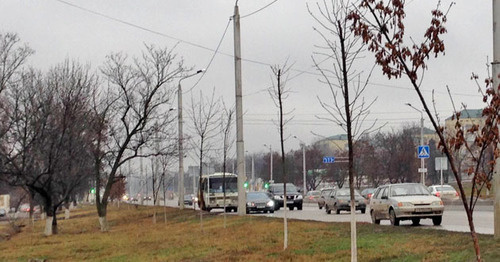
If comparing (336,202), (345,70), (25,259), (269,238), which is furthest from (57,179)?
(345,70)

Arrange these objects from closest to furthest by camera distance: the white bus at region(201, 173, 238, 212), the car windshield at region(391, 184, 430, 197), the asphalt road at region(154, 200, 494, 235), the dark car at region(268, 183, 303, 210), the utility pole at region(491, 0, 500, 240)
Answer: the utility pole at region(491, 0, 500, 240) < the asphalt road at region(154, 200, 494, 235) < the car windshield at region(391, 184, 430, 197) < the dark car at region(268, 183, 303, 210) < the white bus at region(201, 173, 238, 212)

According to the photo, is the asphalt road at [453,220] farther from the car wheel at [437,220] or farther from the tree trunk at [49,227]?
the tree trunk at [49,227]

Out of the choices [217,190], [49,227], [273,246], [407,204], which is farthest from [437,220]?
[217,190]

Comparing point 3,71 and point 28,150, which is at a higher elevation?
point 3,71

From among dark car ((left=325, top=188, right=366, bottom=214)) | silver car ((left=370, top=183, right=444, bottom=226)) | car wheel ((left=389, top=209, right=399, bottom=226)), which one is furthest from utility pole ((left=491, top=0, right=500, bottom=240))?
dark car ((left=325, top=188, right=366, bottom=214))

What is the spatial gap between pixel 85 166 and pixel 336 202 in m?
15.4

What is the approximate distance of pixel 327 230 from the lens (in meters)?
22.1

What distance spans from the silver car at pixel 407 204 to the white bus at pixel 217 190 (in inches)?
977

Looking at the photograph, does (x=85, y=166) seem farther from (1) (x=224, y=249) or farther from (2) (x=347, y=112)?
(2) (x=347, y=112)

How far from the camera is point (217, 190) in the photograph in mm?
50438

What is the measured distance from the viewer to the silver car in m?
24.0

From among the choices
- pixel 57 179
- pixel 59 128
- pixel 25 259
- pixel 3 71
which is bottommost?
pixel 25 259

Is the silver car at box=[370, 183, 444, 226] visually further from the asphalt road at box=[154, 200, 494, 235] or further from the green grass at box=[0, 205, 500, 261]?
the green grass at box=[0, 205, 500, 261]

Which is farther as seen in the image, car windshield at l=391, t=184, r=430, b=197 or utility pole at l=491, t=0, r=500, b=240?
car windshield at l=391, t=184, r=430, b=197
